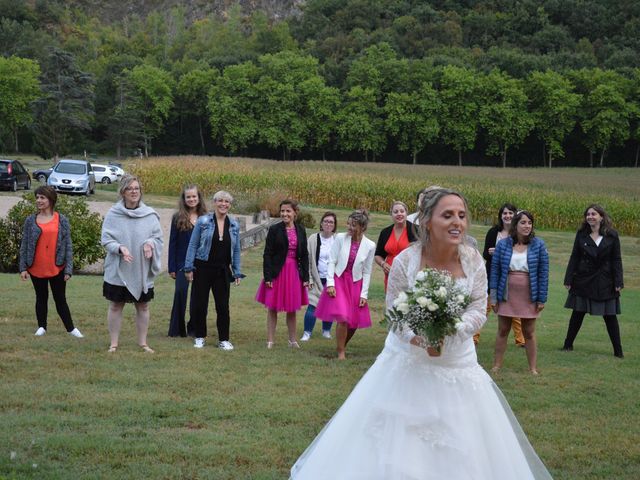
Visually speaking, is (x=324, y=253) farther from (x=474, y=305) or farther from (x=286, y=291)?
(x=474, y=305)

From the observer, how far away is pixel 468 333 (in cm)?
532

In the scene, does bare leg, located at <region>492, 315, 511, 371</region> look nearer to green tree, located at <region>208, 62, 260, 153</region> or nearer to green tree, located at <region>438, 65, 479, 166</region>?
green tree, located at <region>208, 62, 260, 153</region>

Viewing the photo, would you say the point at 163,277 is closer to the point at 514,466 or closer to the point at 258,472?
the point at 258,472

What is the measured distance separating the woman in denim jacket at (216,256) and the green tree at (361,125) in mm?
83700

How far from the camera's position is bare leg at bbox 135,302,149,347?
33.2 feet

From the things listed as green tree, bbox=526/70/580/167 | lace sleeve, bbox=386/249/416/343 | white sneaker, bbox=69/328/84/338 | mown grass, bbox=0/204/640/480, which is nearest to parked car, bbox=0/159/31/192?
mown grass, bbox=0/204/640/480

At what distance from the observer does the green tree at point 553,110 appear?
3762 inches

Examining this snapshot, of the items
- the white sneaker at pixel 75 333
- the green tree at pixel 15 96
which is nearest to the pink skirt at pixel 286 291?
the white sneaker at pixel 75 333

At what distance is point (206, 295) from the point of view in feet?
36.1

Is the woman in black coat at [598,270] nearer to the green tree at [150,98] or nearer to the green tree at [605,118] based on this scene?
the green tree at [150,98]

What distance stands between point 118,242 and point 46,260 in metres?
1.49

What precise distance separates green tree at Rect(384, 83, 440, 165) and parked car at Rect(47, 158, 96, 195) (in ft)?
188

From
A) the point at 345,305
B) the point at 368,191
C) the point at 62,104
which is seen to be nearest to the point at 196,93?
the point at 62,104

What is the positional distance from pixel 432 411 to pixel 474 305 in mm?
725
